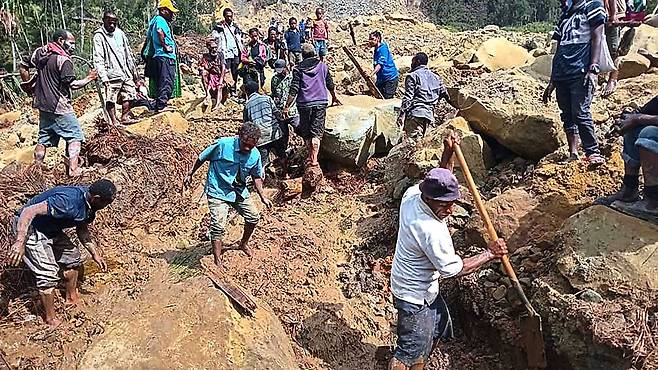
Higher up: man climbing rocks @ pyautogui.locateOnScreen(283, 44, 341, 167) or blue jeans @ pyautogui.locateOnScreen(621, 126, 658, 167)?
blue jeans @ pyautogui.locateOnScreen(621, 126, 658, 167)

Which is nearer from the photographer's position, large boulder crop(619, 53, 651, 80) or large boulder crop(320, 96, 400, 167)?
large boulder crop(619, 53, 651, 80)

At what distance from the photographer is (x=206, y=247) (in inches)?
247

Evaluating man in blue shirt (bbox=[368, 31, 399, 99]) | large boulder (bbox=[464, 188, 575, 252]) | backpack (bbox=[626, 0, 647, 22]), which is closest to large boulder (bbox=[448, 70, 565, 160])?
large boulder (bbox=[464, 188, 575, 252])

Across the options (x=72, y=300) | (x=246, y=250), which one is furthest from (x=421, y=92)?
(x=72, y=300)

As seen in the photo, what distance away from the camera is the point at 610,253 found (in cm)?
387

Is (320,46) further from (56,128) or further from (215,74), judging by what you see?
(56,128)

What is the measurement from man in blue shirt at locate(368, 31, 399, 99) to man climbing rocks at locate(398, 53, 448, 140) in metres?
2.24

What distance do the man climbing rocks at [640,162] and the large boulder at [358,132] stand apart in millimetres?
3852

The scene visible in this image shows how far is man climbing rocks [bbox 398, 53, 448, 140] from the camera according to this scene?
7180 mm

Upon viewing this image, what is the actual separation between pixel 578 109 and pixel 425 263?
2176mm

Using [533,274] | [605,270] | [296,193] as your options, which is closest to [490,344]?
[533,274]

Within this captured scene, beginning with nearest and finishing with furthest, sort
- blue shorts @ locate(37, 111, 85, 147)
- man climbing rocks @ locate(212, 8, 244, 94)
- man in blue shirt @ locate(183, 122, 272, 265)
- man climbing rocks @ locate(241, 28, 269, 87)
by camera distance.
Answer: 1. man in blue shirt @ locate(183, 122, 272, 265)
2. blue shorts @ locate(37, 111, 85, 147)
3. man climbing rocks @ locate(212, 8, 244, 94)
4. man climbing rocks @ locate(241, 28, 269, 87)

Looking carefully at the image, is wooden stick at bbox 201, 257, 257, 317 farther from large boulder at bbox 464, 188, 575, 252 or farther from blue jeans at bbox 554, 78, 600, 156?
blue jeans at bbox 554, 78, 600, 156

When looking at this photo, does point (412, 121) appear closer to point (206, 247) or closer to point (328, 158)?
point (328, 158)
